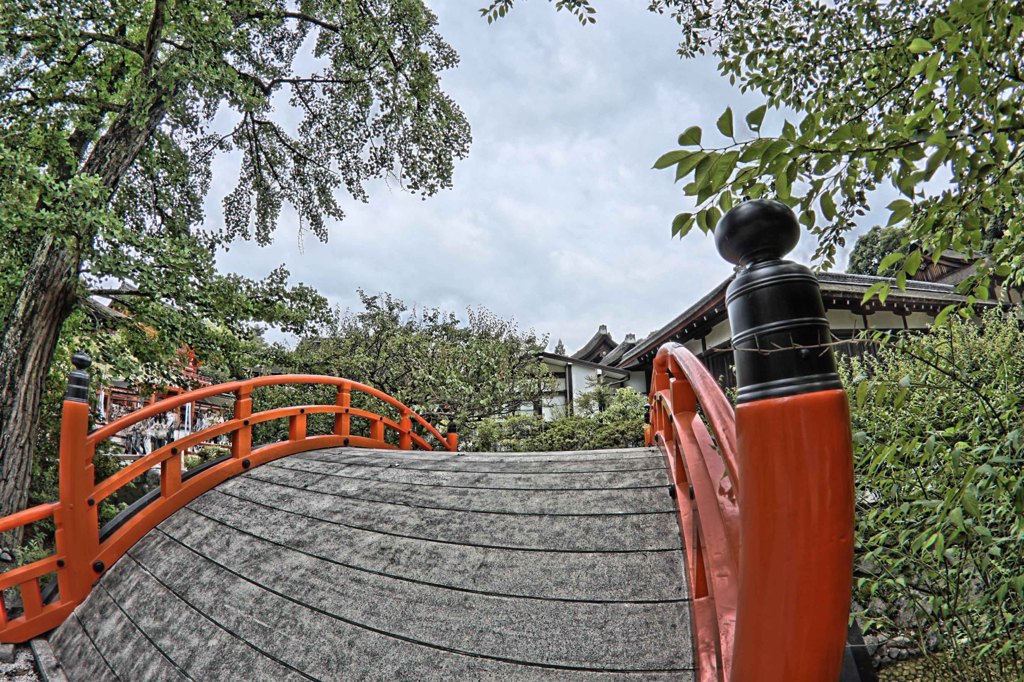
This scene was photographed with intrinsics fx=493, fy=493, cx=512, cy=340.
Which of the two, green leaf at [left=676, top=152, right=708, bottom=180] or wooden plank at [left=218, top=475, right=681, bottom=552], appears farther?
wooden plank at [left=218, top=475, right=681, bottom=552]

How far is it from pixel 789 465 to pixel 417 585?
216 centimetres

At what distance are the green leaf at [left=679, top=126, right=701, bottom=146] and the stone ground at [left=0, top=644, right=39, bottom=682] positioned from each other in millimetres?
4468

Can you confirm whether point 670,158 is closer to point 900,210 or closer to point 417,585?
point 900,210

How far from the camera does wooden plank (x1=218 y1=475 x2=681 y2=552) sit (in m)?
2.44

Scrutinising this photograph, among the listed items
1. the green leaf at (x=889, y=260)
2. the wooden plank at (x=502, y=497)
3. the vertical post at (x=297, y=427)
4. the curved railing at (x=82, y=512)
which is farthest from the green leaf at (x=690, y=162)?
the vertical post at (x=297, y=427)

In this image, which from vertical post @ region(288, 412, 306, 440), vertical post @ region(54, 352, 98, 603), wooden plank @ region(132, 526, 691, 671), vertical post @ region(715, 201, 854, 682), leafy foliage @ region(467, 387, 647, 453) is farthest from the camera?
leafy foliage @ region(467, 387, 647, 453)

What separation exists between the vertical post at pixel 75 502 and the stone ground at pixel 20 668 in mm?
369

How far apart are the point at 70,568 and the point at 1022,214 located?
570 cm

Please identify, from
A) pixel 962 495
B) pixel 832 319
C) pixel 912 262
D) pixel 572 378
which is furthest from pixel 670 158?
pixel 572 378

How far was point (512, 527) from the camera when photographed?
2766mm

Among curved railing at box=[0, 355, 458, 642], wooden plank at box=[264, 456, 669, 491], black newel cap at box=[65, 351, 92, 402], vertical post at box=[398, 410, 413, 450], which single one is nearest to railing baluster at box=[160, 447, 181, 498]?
curved railing at box=[0, 355, 458, 642]

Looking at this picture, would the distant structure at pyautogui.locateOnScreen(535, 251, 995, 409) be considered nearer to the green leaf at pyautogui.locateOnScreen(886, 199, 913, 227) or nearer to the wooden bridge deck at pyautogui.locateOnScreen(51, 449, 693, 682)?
the wooden bridge deck at pyautogui.locateOnScreen(51, 449, 693, 682)

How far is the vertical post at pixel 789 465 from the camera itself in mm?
760

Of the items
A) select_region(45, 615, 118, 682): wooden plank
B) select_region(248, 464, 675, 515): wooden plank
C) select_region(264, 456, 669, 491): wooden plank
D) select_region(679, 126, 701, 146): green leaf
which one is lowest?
select_region(45, 615, 118, 682): wooden plank
